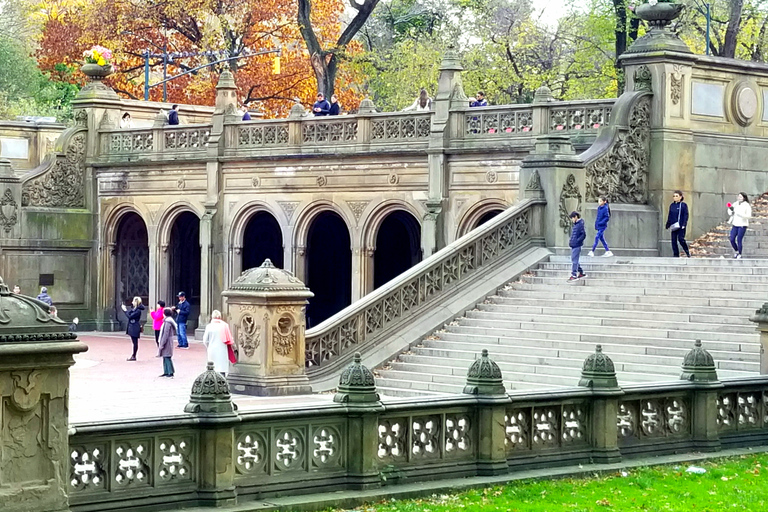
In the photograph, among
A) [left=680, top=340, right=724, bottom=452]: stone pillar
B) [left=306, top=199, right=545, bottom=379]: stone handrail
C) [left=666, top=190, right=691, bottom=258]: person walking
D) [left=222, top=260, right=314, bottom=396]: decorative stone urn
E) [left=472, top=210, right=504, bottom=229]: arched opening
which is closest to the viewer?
[left=680, top=340, right=724, bottom=452]: stone pillar

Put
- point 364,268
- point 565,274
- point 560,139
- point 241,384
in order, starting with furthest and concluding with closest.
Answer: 1. point 364,268
2. point 560,139
3. point 565,274
4. point 241,384

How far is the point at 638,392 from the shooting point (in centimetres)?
1541

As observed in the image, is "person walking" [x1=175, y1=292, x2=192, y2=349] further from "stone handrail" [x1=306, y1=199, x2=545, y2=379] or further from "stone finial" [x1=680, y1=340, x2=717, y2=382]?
"stone finial" [x1=680, y1=340, x2=717, y2=382]

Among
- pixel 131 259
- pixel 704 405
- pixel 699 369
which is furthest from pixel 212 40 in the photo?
pixel 704 405

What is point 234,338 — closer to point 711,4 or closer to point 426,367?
point 426,367

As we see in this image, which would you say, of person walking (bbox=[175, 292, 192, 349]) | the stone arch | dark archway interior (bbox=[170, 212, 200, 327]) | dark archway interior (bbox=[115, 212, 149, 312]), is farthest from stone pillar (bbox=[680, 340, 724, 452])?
dark archway interior (bbox=[115, 212, 149, 312])

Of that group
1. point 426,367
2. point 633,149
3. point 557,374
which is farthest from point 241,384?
point 633,149

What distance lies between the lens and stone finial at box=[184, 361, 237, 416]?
12523 mm

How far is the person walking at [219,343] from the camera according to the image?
24.2m

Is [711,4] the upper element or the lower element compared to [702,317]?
upper

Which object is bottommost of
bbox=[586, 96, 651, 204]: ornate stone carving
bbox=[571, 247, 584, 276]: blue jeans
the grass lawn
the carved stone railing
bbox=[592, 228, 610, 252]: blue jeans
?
the grass lawn

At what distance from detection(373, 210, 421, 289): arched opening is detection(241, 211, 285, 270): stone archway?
273 cm

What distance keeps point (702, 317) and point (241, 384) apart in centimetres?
679

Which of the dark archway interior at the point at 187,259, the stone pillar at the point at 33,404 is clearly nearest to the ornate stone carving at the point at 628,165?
the dark archway interior at the point at 187,259
